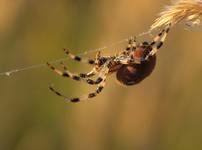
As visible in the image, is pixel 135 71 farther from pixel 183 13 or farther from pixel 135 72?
pixel 183 13

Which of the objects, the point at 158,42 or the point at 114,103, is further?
the point at 114,103

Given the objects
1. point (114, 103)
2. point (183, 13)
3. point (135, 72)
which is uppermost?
point (114, 103)

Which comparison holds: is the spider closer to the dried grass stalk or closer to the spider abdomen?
the spider abdomen

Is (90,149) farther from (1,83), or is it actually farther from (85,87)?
(1,83)

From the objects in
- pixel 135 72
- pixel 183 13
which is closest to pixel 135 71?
pixel 135 72

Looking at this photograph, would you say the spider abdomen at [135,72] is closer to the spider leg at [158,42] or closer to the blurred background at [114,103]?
the spider leg at [158,42]

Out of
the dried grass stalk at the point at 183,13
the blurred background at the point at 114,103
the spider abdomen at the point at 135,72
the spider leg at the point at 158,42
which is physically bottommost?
the dried grass stalk at the point at 183,13

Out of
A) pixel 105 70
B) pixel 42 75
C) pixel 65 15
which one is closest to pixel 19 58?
pixel 42 75

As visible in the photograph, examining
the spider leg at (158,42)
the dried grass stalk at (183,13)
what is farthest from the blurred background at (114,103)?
the dried grass stalk at (183,13)
